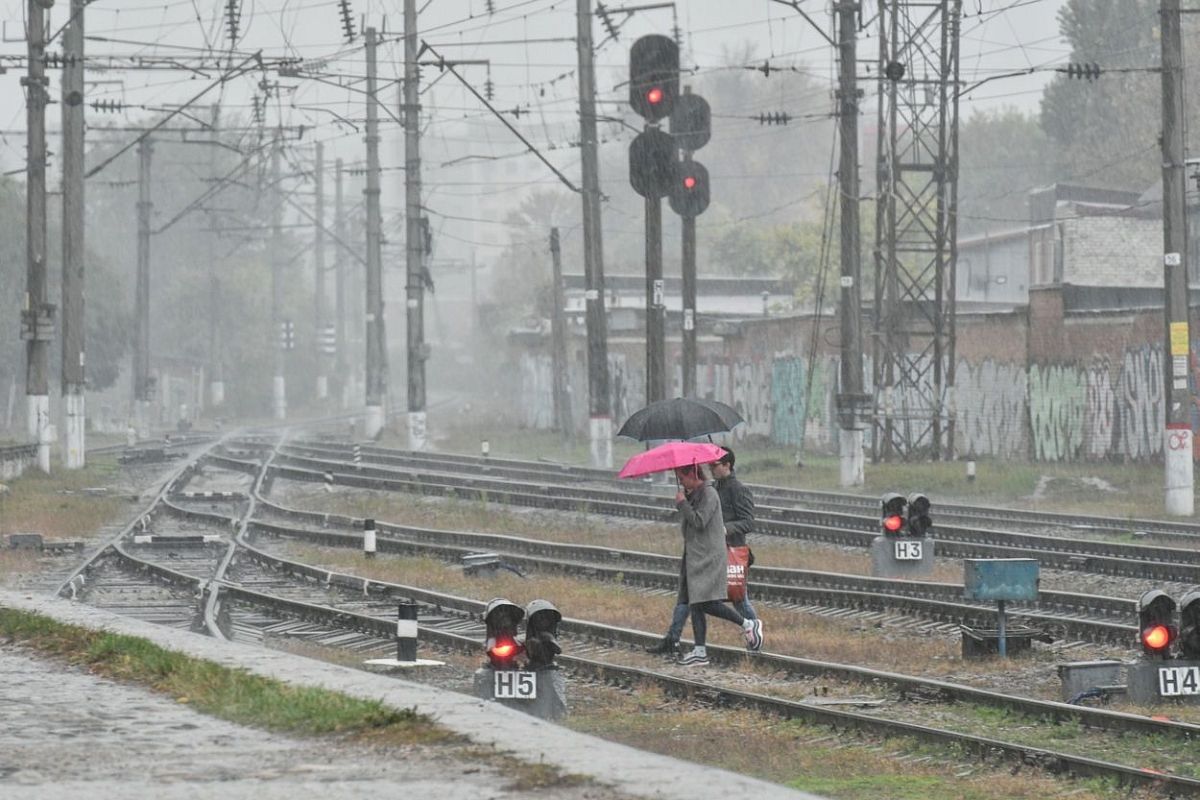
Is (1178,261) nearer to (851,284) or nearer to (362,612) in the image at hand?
(851,284)

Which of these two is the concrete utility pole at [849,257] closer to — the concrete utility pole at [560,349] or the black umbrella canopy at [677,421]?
the black umbrella canopy at [677,421]

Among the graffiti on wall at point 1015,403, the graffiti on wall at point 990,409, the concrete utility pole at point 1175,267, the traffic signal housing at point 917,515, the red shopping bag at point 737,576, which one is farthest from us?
the graffiti on wall at point 990,409

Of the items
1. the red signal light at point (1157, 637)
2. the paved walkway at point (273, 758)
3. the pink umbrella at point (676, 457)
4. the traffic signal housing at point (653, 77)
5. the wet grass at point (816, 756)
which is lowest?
the wet grass at point (816, 756)

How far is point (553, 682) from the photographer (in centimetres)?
1293

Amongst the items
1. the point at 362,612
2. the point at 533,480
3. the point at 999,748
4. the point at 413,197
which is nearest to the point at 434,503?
the point at 533,480

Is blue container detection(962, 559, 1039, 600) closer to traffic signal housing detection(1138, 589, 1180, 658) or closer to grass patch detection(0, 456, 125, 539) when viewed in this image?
traffic signal housing detection(1138, 589, 1180, 658)

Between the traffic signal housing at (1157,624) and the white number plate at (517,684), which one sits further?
the traffic signal housing at (1157,624)

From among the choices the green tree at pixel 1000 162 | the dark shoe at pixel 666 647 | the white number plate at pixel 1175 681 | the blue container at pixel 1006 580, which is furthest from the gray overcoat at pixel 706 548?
the green tree at pixel 1000 162

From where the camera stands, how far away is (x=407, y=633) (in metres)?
15.9

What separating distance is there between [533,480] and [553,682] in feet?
95.6

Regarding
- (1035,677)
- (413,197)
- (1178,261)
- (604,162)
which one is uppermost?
(604,162)

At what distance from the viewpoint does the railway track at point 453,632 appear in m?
12.0

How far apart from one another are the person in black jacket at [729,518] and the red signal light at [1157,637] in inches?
143

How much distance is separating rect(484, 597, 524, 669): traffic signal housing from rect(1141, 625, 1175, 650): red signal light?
399cm
